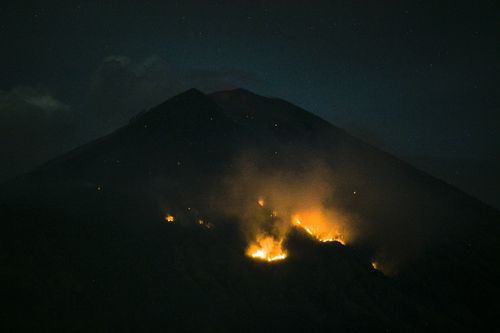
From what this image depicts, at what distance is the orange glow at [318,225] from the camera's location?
67062 millimetres

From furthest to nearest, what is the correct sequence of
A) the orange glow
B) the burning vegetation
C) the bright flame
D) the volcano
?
the orange glow → the burning vegetation → the bright flame → the volcano

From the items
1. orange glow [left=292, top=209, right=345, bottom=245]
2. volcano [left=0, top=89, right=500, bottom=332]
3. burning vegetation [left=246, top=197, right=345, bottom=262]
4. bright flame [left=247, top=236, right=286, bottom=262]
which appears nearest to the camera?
volcano [left=0, top=89, right=500, bottom=332]

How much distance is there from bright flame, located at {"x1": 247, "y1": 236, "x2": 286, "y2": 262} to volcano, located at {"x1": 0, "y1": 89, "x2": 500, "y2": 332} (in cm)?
27

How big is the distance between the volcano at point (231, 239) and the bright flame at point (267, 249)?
10.7 inches

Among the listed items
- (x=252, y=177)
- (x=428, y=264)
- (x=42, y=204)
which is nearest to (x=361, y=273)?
(x=428, y=264)

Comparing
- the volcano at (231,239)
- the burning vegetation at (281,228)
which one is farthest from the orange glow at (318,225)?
the volcano at (231,239)

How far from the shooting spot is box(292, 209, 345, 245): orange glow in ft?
220

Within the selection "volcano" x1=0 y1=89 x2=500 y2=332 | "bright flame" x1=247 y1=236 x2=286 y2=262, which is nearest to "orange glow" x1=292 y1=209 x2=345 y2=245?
"volcano" x1=0 y1=89 x2=500 y2=332

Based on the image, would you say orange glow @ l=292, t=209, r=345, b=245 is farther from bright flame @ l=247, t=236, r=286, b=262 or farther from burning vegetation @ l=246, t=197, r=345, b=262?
bright flame @ l=247, t=236, r=286, b=262

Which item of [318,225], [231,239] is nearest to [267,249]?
[231,239]

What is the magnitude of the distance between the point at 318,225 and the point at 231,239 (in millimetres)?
18876

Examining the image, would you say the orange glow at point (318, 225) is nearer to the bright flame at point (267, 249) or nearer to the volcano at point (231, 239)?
the volcano at point (231, 239)

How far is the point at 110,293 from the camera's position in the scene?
4388 cm

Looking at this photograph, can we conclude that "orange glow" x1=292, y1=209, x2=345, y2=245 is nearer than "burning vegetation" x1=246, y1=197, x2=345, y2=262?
No
